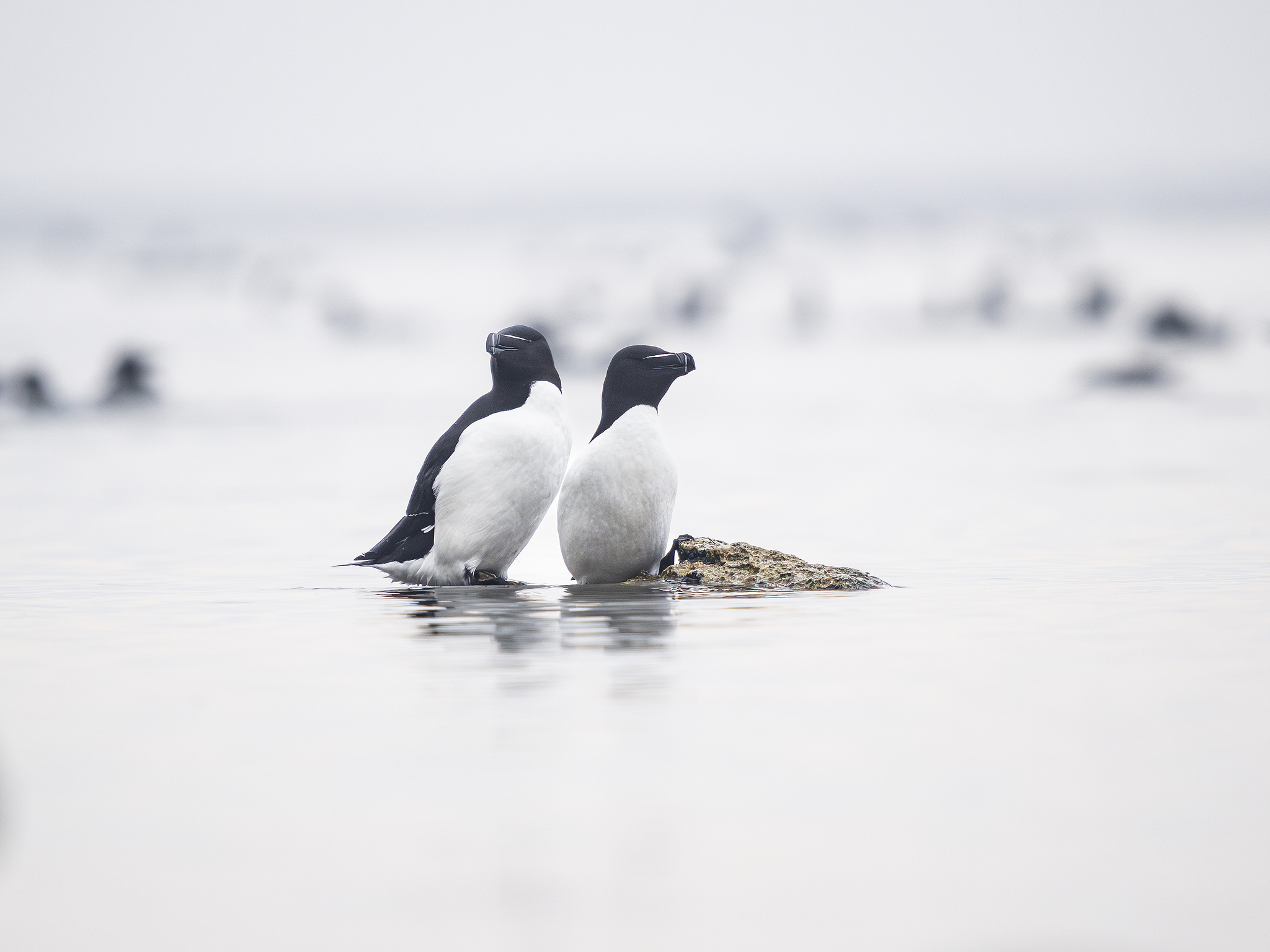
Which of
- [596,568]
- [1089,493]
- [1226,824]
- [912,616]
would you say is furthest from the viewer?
[1089,493]

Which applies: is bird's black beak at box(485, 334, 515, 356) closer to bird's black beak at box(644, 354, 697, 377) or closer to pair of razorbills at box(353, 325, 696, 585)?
pair of razorbills at box(353, 325, 696, 585)

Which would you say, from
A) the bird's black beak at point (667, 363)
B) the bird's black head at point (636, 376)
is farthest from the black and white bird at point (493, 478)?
the bird's black beak at point (667, 363)

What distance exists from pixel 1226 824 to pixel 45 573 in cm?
896

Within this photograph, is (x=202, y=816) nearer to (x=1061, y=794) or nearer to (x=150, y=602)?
(x=1061, y=794)

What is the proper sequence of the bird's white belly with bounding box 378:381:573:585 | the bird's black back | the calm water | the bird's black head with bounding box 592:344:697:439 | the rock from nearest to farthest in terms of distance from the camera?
the calm water → the rock → the bird's black head with bounding box 592:344:697:439 → the bird's white belly with bounding box 378:381:573:585 → the bird's black back

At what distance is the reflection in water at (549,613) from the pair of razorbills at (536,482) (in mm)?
279

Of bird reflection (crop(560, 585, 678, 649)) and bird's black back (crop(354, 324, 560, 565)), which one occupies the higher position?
bird's black back (crop(354, 324, 560, 565))

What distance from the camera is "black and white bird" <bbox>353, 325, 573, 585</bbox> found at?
369 inches

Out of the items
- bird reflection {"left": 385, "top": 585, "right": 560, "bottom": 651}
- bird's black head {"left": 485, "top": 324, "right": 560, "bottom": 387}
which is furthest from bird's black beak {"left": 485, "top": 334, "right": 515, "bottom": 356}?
bird reflection {"left": 385, "top": 585, "right": 560, "bottom": 651}

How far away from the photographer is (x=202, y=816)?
412 cm

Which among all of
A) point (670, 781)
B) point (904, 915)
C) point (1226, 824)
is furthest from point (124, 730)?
point (1226, 824)

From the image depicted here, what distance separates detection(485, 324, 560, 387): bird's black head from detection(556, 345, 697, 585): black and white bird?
65cm

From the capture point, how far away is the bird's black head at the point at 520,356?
378 inches

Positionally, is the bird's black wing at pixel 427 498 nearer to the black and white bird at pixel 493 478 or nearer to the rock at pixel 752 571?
the black and white bird at pixel 493 478
